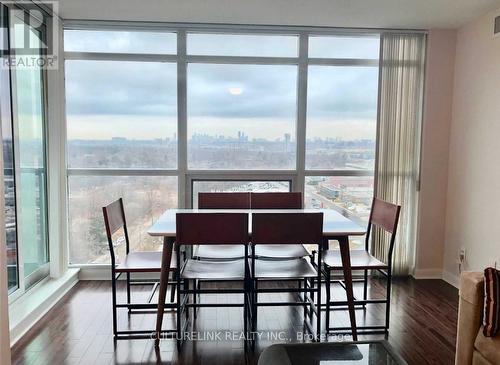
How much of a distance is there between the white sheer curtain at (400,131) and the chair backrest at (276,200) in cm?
103

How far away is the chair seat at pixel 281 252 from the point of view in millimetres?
2977

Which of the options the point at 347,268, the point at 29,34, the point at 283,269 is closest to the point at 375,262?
the point at 347,268

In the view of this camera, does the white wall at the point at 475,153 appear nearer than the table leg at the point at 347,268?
No

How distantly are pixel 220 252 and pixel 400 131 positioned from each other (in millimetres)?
2260

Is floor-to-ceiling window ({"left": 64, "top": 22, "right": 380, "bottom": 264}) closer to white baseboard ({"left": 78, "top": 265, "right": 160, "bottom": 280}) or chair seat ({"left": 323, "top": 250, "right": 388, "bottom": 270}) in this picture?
white baseboard ({"left": 78, "top": 265, "right": 160, "bottom": 280})

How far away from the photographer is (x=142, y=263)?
280 cm

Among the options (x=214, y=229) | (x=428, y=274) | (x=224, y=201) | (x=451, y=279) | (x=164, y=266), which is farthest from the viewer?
(x=428, y=274)

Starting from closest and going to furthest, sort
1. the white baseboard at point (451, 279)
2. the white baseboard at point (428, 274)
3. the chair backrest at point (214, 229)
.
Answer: the chair backrest at point (214, 229)
the white baseboard at point (451, 279)
the white baseboard at point (428, 274)

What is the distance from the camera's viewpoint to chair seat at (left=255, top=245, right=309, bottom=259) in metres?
2.98

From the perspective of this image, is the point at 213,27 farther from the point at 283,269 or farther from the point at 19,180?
the point at 283,269

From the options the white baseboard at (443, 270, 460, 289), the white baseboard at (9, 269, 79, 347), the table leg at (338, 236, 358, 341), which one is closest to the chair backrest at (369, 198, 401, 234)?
the table leg at (338, 236, 358, 341)

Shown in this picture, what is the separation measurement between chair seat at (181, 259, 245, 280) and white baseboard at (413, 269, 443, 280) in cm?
217

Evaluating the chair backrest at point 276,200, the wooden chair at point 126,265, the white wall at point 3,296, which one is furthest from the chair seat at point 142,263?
the chair backrest at point 276,200

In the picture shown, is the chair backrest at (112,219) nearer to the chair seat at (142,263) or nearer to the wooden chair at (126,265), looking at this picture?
the wooden chair at (126,265)
